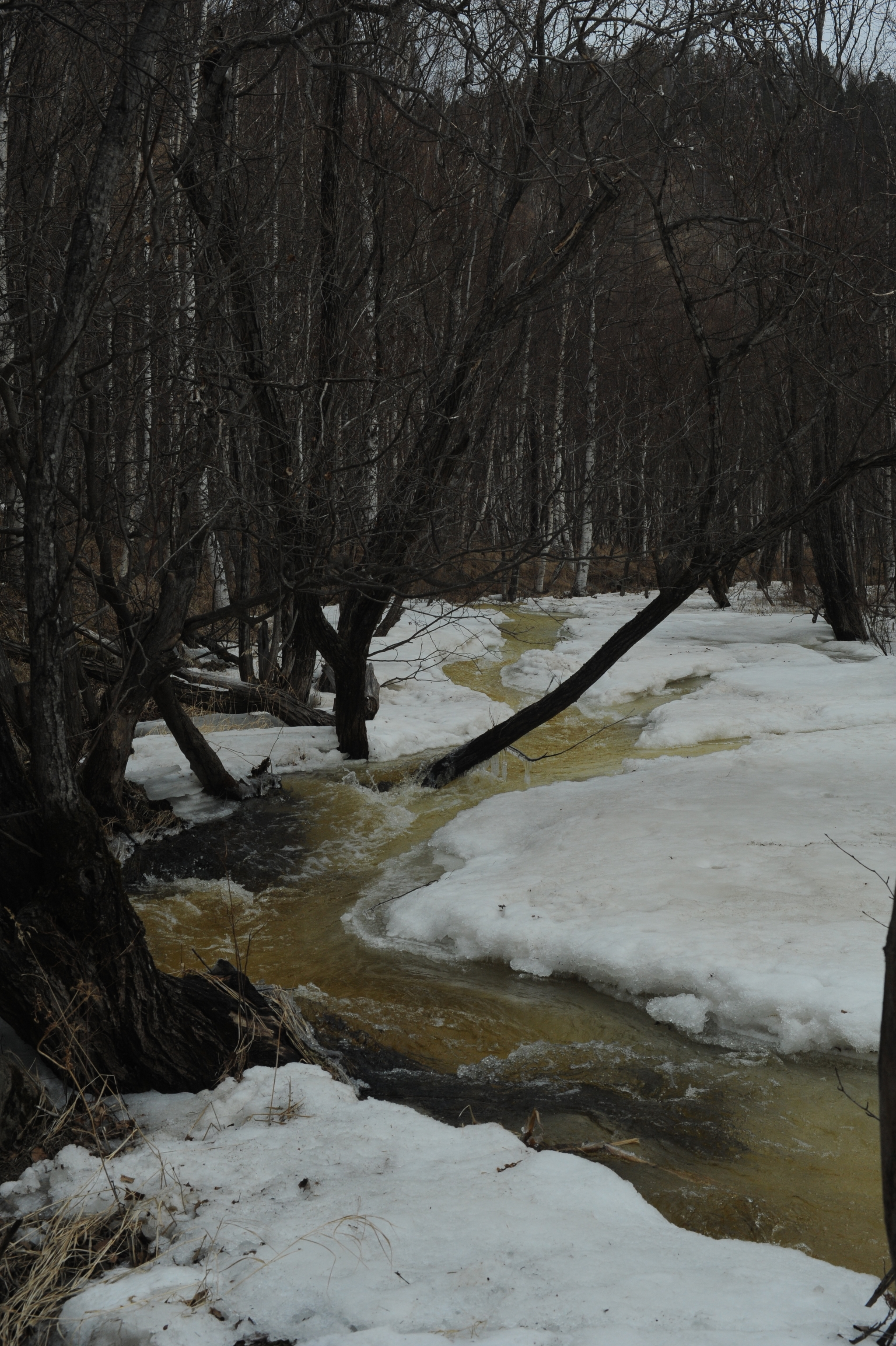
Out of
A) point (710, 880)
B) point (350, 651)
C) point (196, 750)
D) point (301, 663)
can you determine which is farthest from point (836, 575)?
point (196, 750)

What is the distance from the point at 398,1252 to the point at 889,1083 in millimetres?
1387

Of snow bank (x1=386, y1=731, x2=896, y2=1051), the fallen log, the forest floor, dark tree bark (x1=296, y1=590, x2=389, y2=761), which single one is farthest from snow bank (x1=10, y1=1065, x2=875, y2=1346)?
the fallen log

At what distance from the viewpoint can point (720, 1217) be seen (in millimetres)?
2887

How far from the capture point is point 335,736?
8.52 metres

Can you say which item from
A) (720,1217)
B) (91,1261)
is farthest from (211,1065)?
(720,1217)

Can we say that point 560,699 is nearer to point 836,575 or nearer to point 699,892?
point 699,892

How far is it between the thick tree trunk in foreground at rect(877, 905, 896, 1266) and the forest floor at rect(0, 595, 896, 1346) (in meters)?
0.60

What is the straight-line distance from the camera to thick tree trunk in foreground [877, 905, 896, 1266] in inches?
55.7

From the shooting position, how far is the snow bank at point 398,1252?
2.03m

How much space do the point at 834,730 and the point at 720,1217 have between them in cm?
593

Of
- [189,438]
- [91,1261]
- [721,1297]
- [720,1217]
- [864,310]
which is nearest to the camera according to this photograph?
[721,1297]

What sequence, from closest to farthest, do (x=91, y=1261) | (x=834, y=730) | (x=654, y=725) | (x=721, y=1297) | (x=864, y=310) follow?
(x=721, y=1297) → (x=91, y=1261) → (x=834, y=730) → (x=654, y=725) → (x=864, y=310)

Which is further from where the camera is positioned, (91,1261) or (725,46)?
(725,46)

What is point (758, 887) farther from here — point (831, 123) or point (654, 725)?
point (831, 123)
